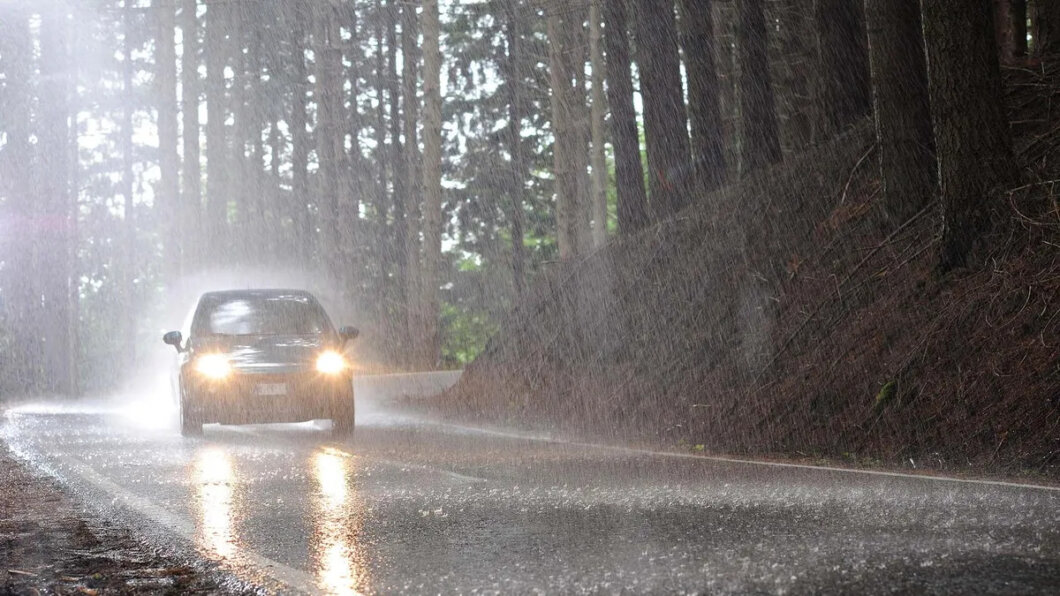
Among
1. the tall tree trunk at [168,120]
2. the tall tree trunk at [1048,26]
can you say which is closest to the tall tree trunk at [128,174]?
the tall tree trunk at [168,120]

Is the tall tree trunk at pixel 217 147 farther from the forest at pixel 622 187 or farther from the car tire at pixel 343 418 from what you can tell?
the car tire at pixel 343 418

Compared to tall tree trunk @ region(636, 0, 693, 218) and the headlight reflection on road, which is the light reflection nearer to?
the headlight reflection on road

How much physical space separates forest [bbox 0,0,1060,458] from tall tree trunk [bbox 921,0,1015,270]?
0.02m

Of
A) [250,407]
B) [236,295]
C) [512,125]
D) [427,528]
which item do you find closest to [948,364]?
[427,528]

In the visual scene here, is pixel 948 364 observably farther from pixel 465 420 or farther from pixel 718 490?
pixel 465 420

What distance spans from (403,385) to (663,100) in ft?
23.9

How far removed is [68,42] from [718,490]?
134 ft

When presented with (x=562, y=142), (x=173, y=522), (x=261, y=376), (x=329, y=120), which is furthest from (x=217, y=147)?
(x=173, y=522)

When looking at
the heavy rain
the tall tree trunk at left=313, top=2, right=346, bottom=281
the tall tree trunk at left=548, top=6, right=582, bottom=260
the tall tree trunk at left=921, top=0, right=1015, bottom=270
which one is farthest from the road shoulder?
the tall tree trunk at left=313, top=2, right=346, bottom=281

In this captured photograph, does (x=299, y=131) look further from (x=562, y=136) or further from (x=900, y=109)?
(x=900, y=109)

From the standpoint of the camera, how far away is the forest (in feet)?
43.9

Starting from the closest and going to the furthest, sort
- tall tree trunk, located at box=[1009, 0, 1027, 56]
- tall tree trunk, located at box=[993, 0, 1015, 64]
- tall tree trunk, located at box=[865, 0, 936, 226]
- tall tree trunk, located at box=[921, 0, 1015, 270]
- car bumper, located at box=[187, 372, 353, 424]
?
tall tree trunk, located at box=[921, 0, 1015, 270] → tall tree trunk, located at box=[865, 0, 936, 226] → car bumper, located at box=[187, 372, 353, 424] → tall tree trunk, located at box=[993, 0, 1015, 64] → tall tree trunk, located at box=[1009, 0, 1027, 56]

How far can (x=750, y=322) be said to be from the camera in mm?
15758

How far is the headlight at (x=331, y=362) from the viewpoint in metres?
16.1
